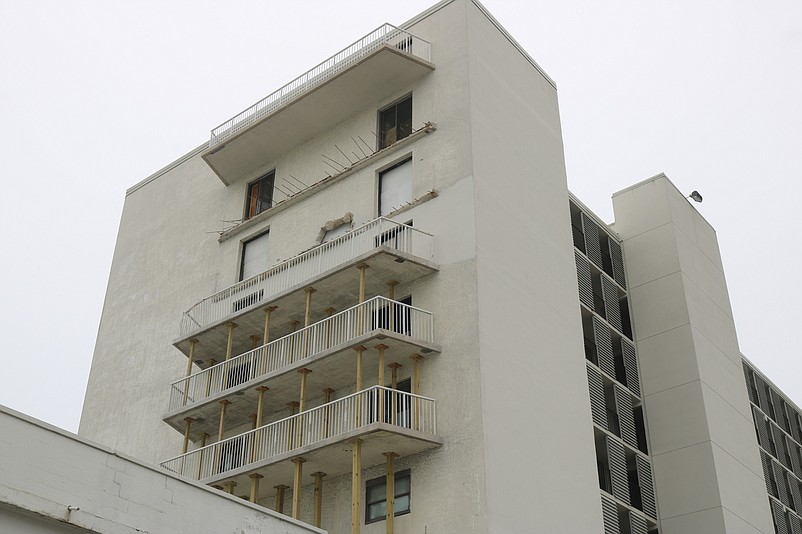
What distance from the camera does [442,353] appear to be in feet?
99.0

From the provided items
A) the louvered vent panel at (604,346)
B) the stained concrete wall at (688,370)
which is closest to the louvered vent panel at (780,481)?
the stained concrete wall at (688,370)

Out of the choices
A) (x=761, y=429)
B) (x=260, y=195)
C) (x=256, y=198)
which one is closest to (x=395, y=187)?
(x=260, y=195)

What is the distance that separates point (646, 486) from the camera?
129 feet

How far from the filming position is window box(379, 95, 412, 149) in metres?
36.9

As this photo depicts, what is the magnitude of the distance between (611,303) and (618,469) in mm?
8291

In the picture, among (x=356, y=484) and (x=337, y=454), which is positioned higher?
(x=337, y=454)

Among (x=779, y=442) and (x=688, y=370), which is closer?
(x=688, y=370)

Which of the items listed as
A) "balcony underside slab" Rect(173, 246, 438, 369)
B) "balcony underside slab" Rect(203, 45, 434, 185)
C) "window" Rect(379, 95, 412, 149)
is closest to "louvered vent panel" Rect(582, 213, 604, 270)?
"window" Rect(379, 95, 412, 149)

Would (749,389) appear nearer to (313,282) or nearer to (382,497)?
(313,282)

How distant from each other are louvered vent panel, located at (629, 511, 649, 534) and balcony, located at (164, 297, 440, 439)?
12.4m

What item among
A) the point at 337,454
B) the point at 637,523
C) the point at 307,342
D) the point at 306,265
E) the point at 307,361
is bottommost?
the point at 337,454

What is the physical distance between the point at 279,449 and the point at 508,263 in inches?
379

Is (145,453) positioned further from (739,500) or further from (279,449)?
(739,500)

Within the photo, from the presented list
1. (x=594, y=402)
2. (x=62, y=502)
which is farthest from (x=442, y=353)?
(x=62, y=502)
